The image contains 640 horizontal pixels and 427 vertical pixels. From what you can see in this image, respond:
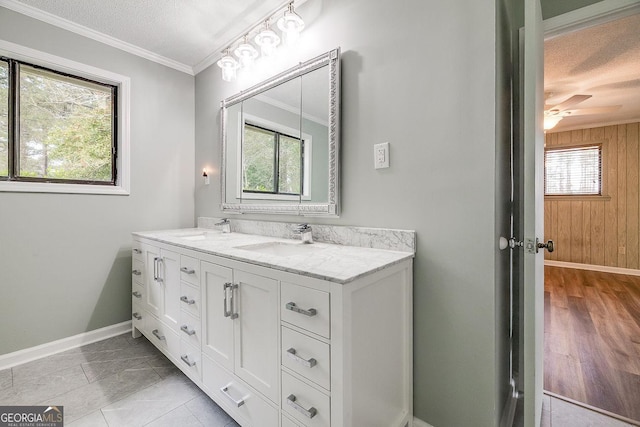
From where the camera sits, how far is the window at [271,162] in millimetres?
1841

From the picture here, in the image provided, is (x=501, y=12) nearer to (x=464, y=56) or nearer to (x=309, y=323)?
(x=464, y=56)

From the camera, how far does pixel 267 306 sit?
1.11m

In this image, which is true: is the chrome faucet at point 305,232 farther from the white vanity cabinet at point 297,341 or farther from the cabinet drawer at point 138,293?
the cabinet drawer at point 138,293

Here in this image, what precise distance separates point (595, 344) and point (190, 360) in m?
2.90

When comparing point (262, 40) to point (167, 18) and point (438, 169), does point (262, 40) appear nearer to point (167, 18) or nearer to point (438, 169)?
point (167, 18)

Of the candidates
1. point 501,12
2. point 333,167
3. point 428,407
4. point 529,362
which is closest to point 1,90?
point 333,167

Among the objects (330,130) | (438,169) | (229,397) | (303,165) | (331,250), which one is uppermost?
(330,130)

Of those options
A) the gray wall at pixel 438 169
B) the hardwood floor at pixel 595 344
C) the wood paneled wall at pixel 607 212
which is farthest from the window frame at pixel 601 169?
the gray wall at pixel 438 169

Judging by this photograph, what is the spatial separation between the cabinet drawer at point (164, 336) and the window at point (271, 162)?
110 centimetres

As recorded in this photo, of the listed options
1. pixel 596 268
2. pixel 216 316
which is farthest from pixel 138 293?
pixel 596 268

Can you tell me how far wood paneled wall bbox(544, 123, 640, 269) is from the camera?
4.23 m

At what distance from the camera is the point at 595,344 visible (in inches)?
84.4

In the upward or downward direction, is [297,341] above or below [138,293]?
above

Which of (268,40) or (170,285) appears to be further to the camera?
(268,40)
